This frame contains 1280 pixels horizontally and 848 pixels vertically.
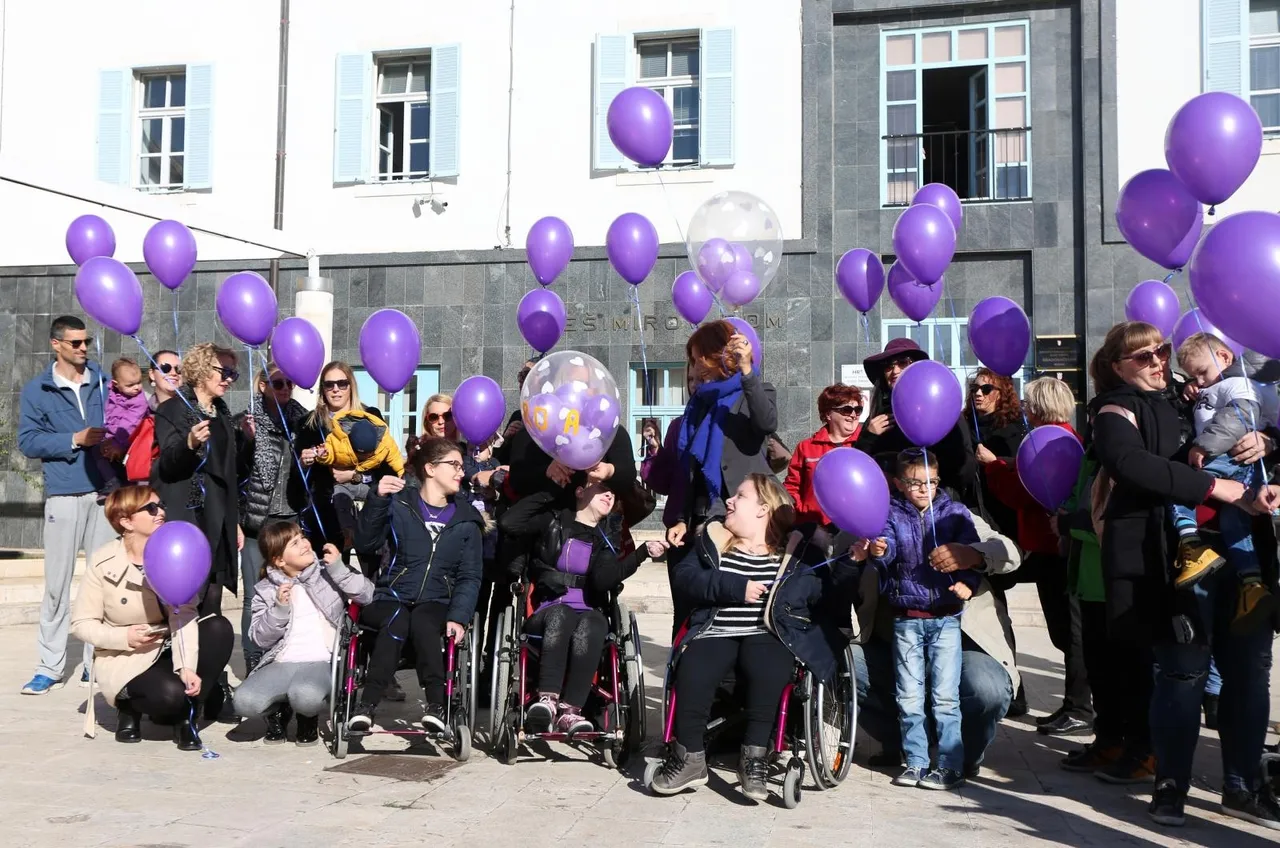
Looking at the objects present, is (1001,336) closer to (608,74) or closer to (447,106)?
(608,74)

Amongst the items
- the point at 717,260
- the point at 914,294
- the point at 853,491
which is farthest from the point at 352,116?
the point at 853,491

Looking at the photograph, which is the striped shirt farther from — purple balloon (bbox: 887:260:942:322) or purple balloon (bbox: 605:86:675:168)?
purple balloon (bbox: 605:86:675:168)

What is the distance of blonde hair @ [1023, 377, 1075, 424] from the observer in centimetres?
596

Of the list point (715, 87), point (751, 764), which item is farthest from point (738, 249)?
point (715, 87)

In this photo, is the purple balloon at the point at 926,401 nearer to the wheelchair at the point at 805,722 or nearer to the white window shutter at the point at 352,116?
the wheelchair at the point at 805,722

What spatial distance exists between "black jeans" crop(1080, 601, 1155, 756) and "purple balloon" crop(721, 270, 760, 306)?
2.31 meters

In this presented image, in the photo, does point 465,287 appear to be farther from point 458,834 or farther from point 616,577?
point 458,834

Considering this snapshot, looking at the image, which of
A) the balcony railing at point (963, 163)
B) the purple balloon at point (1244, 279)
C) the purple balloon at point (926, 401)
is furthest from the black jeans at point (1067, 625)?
the balcony railing at point (963, 163)

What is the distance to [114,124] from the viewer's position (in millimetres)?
16422

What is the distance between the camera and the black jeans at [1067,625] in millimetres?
6402

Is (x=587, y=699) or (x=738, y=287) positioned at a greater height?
(x=738, y=287)

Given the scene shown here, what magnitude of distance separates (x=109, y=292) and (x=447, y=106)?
387 inches

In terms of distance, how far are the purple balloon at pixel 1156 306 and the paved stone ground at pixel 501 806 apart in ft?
7.37

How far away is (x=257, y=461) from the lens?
6.68 meters
